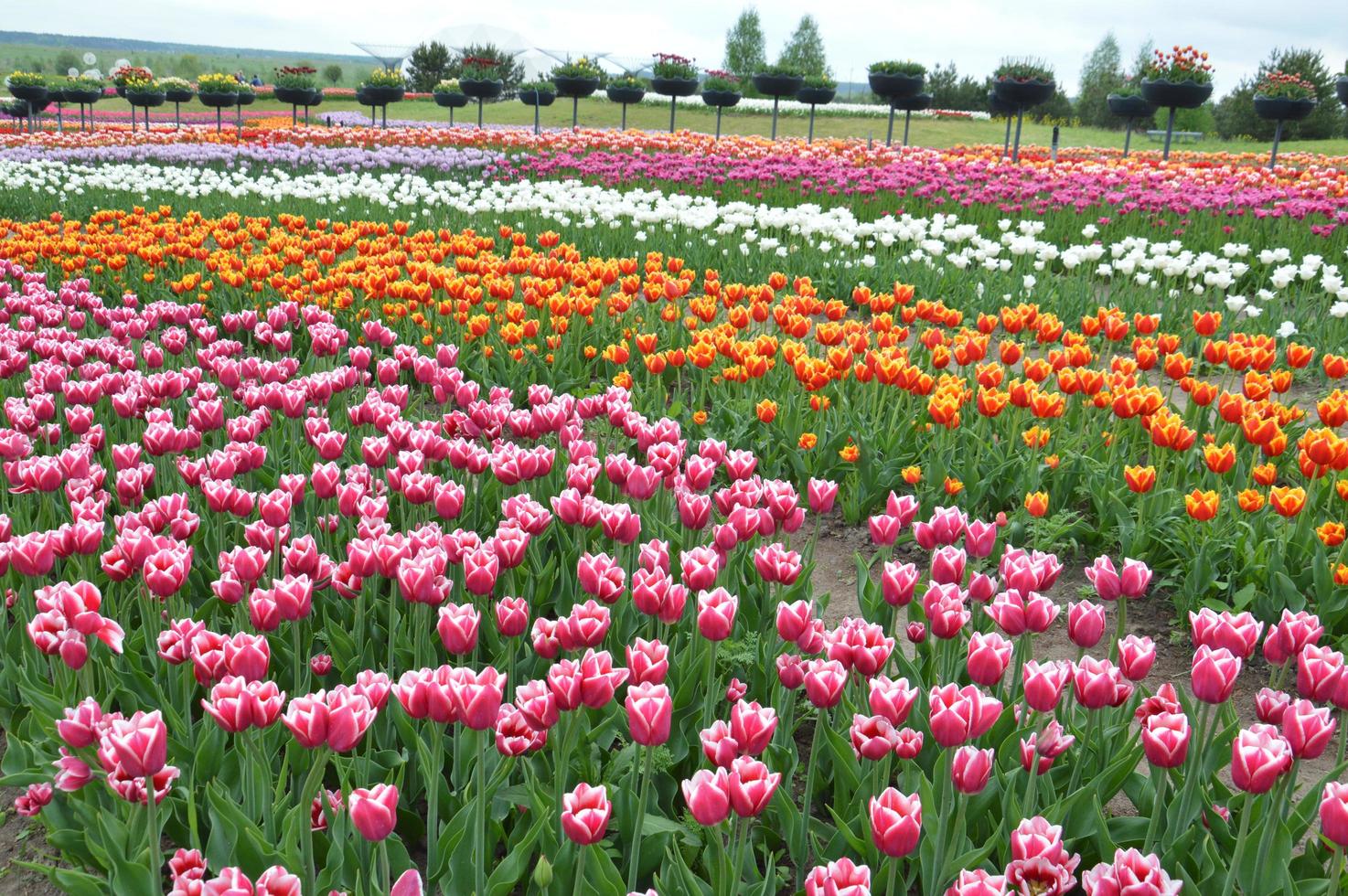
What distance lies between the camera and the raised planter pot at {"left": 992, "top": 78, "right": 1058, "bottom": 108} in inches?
750

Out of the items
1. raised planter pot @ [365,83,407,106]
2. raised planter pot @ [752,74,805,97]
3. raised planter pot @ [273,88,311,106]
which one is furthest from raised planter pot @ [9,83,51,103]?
raised planter pot @ [752,74,805,97]

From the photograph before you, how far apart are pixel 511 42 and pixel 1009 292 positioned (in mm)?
58518

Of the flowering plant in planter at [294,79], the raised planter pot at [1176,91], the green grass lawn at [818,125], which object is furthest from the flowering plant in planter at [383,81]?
the raised planter pot at [1176,91]

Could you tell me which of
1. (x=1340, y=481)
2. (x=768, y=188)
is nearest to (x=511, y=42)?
(x=768, y=188)

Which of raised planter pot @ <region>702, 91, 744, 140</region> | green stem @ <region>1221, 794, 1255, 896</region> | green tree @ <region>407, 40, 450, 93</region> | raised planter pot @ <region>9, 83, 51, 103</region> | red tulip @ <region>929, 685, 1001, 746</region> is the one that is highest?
green tree @ <region>407, 40, 450, 93</region>

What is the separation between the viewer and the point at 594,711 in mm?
2912

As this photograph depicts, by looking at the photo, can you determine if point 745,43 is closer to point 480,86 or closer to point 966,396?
point 480,86

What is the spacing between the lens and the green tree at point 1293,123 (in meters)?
38.2

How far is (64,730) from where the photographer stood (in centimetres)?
204

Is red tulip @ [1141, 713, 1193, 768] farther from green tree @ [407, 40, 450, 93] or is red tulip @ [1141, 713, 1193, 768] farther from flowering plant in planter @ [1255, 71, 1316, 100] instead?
green tree @ [407, 40, 450, 93]

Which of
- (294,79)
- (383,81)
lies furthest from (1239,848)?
(383,81)

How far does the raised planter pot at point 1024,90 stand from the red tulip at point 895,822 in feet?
64.1

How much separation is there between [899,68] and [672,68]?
6.42m

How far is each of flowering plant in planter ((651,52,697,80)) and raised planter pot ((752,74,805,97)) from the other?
8.82 ft
